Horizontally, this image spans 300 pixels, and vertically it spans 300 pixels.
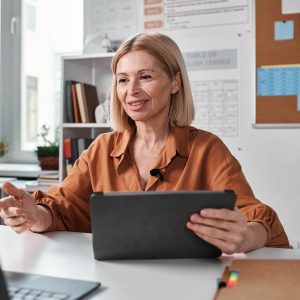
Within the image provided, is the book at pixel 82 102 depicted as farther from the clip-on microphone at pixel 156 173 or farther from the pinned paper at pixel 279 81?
the clip-on microphone at pixel 156 173

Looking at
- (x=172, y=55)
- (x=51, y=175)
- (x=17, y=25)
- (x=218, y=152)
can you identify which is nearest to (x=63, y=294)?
(x=218, y=152)

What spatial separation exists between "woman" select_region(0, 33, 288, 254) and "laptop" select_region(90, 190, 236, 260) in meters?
0.39

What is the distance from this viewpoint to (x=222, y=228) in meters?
0.99

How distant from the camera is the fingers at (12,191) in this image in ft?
3.89

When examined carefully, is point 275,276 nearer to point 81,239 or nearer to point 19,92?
point 81,239

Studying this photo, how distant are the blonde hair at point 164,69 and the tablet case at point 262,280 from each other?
2.49 feet

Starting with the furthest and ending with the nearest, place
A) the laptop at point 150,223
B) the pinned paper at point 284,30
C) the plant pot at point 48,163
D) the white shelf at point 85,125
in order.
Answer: the plant pot at point 48,163 → the white shelf at point 85,125 → the pinned paper at point 284,30 → the laptop at point 150,223

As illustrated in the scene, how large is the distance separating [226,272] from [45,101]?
10.3ft

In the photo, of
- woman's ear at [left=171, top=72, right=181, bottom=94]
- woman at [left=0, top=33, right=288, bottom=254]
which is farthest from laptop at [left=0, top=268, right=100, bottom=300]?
woman's ear at [left=171, top=72, right=181, bottom=94]

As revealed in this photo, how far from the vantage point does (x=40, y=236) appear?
1.27 m

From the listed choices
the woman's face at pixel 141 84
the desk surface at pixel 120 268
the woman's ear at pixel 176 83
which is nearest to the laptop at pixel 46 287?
the desk surface at pixel 120 268

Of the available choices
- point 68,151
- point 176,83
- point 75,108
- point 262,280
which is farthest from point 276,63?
point 262,280

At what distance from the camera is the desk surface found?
0.83 metres

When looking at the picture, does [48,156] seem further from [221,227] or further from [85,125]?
[221,227]
